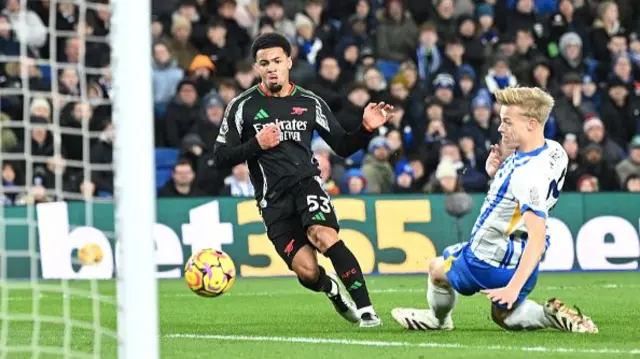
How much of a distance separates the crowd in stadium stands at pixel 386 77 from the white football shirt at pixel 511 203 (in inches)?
312

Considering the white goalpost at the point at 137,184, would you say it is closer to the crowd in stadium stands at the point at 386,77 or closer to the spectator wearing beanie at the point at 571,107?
the crowd in stadium stands at the point at 386,77

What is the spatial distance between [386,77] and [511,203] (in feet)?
39.3

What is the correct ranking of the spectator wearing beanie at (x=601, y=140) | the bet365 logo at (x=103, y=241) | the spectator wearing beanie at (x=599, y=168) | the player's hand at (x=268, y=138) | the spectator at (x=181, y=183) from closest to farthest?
the player's hand at (x=268, y=138) → the bet365 logo at (x=103, y=241) → the spectator at (x=181, y=183) → the spectator wearing beanie at (x=599, y=168) → the spectator wearing beanie at (x=601, y=140)

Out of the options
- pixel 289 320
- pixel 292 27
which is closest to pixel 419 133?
pixel 292 27

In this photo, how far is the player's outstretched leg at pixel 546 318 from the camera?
8.73m

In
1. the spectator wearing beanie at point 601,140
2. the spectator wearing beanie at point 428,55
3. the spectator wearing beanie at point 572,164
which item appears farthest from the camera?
the spectator wearing beanie at point 428,55

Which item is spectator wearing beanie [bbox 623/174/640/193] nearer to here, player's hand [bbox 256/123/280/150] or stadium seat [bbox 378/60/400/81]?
stadium seat [bbox 378/60/400/81]

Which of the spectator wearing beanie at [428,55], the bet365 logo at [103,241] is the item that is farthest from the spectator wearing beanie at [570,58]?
the bet365 logo at [103,241]

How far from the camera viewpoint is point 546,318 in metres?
8.77

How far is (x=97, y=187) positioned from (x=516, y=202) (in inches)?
366

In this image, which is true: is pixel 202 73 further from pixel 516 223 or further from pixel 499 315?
pixel 516 223

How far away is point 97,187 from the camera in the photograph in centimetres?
1695

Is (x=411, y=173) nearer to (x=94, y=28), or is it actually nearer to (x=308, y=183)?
(x=94, y=28)

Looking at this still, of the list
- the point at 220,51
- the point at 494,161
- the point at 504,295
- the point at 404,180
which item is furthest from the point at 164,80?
the point at 504,295
